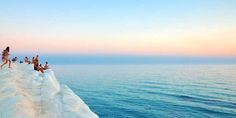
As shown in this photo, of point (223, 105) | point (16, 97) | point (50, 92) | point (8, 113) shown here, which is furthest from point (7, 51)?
point (223, 105)

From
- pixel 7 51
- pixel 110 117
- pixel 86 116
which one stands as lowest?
pixel 110 117

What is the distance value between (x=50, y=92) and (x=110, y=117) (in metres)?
27.4

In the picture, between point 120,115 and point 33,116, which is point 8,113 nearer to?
point 33,116

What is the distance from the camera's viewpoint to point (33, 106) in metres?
15.9

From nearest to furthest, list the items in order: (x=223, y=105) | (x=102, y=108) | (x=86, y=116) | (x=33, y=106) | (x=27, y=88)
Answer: (x=86, y=116)
(x=33, y=106)
(x=27, y=88)
(x=102, y=108)
(x=223, y=105)

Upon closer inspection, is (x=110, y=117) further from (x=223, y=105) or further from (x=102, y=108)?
(x=223, y=105)

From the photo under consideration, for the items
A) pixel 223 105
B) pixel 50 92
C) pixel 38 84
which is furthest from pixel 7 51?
pixel 223 105

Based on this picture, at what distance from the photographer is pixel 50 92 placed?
1984 centimetres

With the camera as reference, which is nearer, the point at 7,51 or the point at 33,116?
the point at 33,116

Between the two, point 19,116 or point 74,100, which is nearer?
point 19,116

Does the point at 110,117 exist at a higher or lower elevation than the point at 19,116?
lower

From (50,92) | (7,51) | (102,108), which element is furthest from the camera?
(102,108)

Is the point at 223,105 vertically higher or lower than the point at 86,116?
lower

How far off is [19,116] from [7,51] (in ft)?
79.1
